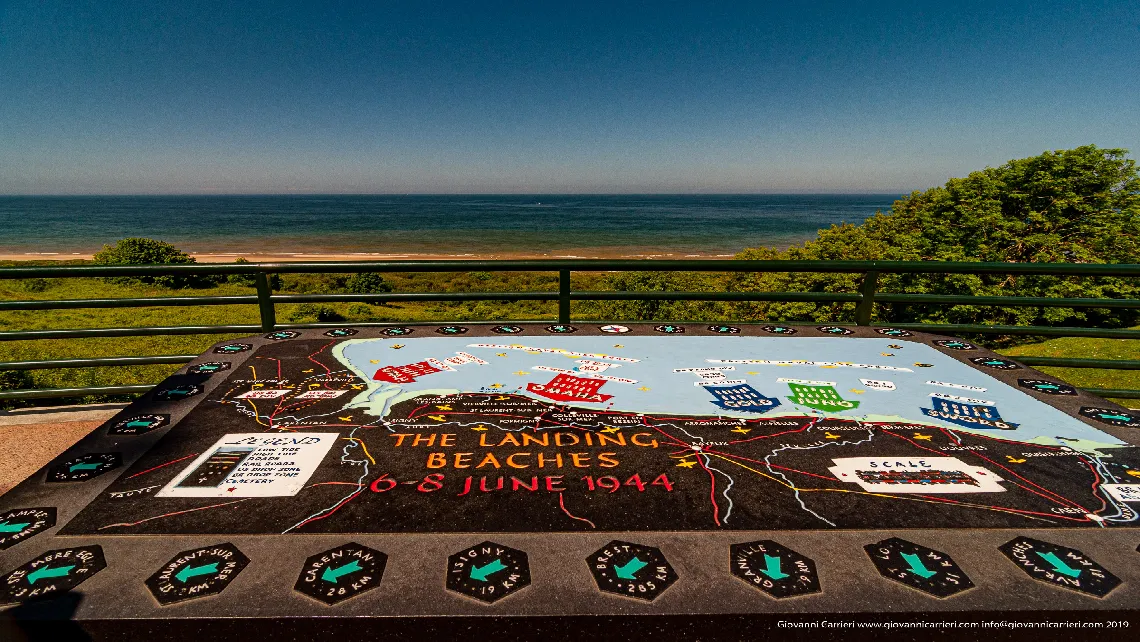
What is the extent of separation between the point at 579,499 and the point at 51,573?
4.19 ft

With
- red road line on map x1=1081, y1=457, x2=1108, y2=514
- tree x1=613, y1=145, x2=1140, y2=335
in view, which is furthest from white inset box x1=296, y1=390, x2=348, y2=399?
tree x1=613, y1=145, x2=1140, y2=335

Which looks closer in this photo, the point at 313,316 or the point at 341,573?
the point at 341,573

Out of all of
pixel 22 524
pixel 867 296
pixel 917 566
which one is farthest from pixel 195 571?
pixel 867 296

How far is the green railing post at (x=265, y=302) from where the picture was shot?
3416 millimetres

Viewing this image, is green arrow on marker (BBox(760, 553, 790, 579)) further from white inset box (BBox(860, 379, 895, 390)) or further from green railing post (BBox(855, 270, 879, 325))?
green railing post (BBox(855, 270, 879, 325))

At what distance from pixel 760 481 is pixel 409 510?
1.09 m

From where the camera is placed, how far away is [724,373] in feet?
8.51

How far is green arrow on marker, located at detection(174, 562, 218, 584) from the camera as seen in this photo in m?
1.17

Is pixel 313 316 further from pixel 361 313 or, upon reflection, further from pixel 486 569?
pixel 486 569

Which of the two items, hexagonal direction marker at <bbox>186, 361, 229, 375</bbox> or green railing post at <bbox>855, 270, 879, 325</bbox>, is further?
green railing post at <bbox>855, 270, 879, 325</bbox>

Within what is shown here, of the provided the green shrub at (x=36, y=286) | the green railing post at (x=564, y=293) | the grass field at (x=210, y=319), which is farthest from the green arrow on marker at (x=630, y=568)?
the green shrub at (x=36, y=286)

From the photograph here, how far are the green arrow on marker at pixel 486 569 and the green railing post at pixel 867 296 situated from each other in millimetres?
3319

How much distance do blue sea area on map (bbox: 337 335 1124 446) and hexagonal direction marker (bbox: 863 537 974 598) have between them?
2.83 ft

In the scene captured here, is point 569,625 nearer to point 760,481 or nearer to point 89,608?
point 760,481
